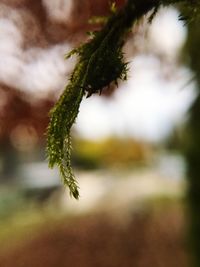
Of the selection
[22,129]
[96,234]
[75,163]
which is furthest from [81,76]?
[75,163]

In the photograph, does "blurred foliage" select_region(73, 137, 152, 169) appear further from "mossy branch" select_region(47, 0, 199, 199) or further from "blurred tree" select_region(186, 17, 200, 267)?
"mossy branch" select_region(47, 0, 199, 199)

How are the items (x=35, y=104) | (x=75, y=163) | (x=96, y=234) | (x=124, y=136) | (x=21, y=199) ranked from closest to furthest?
(x=35, y=104) < (x=96, y=234) < (x=21, y=199) < (x=75, y=163) < (x=124, y=136)

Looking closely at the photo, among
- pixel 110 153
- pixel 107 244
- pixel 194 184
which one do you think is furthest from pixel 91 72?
pixel 110 153

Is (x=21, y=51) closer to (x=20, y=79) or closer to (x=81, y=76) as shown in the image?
(x=20, y=79)

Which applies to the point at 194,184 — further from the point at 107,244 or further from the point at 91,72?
the point at 91,72

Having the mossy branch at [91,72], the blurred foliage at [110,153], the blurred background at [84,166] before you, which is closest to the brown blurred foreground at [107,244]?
the blurred background at [84,166]

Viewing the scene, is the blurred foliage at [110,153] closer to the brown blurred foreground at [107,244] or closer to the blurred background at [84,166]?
the blurred background at [84,166]

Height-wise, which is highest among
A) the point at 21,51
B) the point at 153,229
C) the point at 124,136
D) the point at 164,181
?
the point at 124,136
